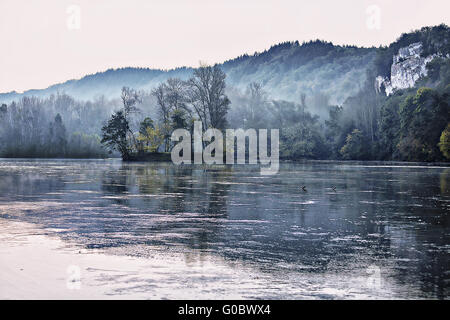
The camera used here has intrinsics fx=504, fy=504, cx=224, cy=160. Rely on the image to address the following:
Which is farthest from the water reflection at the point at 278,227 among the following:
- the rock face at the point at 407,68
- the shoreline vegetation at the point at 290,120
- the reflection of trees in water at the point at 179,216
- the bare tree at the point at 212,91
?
the rock face at the point at 407,68

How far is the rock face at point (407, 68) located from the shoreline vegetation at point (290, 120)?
104 inches

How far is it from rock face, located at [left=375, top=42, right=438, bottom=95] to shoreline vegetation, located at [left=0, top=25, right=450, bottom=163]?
8.65ft

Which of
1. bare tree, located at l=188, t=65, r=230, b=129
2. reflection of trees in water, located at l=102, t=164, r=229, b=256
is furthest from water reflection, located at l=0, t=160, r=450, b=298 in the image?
bare tree, located at l=188, t=65, r=230, b=129

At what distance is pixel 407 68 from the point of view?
139 meters

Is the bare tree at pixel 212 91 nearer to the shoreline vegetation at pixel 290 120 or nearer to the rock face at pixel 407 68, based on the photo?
the shoreline vegetation at pixel 290 120

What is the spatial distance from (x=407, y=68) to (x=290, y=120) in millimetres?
37887

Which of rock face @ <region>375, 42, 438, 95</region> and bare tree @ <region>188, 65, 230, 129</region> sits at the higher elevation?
rock face @ <region>375, 42, 438, 95</region>

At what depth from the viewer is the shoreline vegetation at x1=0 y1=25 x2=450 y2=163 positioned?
87.0m

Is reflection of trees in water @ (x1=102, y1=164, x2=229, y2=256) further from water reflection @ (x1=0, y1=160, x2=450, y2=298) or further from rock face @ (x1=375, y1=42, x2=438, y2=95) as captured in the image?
rock face @ (x1=375, y1=42, x2=438, y2=95)

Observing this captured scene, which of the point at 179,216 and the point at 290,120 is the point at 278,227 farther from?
the point at 290,120

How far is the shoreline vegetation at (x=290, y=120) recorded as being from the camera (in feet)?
285

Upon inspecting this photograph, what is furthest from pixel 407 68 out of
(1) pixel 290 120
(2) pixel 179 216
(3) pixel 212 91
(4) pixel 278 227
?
(4) pixel 278 227
